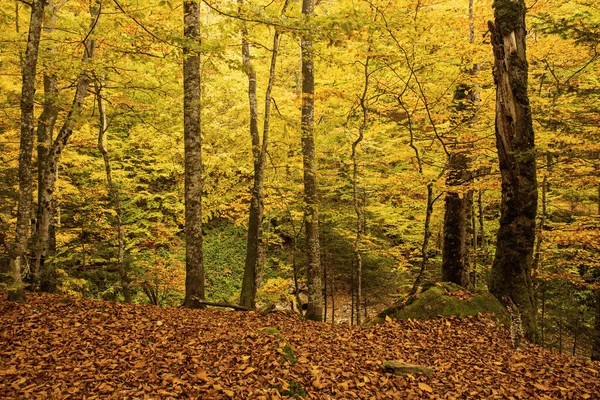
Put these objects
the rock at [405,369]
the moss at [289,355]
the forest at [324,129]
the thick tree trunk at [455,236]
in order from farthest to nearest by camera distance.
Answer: the thick tree trunk at [455,236], the forest at [324,129], the rock at [405,369], the moss at [289,355]

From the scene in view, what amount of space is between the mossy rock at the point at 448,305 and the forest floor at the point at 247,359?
264 mm

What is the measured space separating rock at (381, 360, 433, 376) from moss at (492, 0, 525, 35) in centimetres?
591

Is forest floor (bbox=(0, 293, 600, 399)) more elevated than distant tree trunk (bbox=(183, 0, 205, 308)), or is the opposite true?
distant tree trunk (bbox=(183, 0, 205, 308))

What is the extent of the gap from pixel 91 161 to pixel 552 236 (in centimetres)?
1461

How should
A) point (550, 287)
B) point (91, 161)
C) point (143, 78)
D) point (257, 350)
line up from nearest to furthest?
point (257, 350) < point (143, 78) < point (91, 161) < point (550, 287)

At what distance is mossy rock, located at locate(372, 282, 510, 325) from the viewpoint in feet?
22.2

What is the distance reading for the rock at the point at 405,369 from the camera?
15.4 ft

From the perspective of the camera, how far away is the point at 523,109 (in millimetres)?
6668

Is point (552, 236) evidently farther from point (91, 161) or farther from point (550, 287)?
point (91, 161)

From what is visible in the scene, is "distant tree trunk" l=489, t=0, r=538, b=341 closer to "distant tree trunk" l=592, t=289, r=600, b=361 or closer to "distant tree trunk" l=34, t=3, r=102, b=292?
"distant tree trunk" l=592, t=289, r=600, b=361

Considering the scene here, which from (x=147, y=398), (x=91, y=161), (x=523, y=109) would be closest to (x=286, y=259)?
(x=91, y=161)

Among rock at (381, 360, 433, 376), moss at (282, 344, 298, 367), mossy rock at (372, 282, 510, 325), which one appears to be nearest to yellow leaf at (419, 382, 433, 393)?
rock at (381, 360, 433, 376)

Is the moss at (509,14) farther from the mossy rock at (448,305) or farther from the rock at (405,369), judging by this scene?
the rock at (405,369)

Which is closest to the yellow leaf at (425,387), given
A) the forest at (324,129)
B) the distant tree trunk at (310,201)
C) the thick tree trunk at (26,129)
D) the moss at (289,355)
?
the forest at (324,129)
